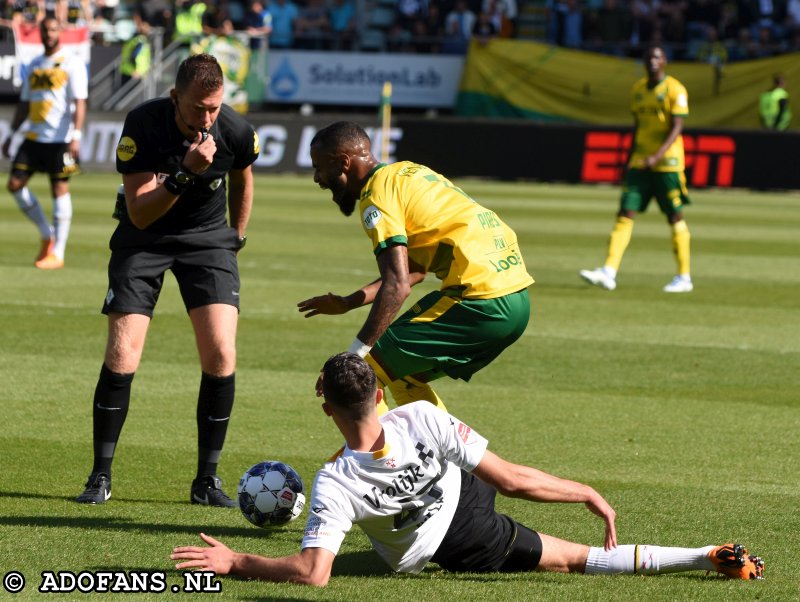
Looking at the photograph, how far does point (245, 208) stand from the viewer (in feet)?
23.6

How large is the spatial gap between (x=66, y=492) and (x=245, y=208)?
A: 1672 millimetres

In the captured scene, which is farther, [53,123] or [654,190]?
[53,123]

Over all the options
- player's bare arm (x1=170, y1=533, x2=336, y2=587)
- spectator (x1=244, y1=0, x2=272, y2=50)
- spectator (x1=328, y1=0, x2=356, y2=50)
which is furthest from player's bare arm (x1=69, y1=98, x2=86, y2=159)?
spectator (x1=328, y1=0, x2=356, y2=50)

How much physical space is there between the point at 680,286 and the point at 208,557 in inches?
441

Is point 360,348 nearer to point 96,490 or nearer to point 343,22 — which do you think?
point 96,490

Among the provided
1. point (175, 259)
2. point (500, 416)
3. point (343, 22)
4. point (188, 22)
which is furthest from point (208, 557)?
point (343, 22)

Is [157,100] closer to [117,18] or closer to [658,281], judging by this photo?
[658,281]

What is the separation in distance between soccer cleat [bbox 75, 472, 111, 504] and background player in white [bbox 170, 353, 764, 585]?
5.04 feet

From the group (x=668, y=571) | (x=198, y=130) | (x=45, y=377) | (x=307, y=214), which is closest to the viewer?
(x=668, y=571)

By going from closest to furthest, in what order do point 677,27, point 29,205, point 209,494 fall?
point 209,494, point 29,205, point 677,27

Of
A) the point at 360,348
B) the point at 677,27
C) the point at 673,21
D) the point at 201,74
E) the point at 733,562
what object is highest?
the point at 201,74

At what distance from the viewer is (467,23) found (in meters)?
37.8

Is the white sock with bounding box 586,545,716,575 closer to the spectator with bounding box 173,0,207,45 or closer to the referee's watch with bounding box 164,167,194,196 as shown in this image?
the referee's watch with bounding box 164,167,194,196

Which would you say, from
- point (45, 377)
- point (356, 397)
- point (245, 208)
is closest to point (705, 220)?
point (45, 377)
